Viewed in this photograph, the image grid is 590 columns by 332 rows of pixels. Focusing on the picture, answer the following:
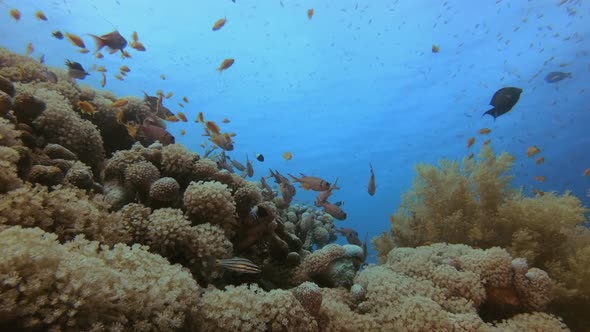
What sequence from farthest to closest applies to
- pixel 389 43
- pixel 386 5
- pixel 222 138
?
pixel 389 43 → pixel 386 5 → pixel 222 138

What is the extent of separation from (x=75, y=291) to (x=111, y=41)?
6.77 m

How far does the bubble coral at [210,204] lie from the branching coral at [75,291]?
4.97 ft

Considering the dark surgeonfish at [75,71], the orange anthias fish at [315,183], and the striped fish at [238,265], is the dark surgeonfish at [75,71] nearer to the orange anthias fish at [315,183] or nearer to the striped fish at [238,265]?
the orange anthias fish at [315,183]

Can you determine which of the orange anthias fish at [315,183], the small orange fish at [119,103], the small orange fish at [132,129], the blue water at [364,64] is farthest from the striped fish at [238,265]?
the blue water at [364,64]

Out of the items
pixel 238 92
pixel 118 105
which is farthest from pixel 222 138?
pixel 238 92

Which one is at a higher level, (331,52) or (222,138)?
(331,52)

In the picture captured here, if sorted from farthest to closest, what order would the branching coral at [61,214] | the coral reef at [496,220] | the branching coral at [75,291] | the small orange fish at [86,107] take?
the small orange fish at [86,107]
the coral reef at [496,220]
the branching coral at [61,214]
the branching coral at [75,291]

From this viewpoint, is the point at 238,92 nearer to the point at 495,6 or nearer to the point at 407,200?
the point at 495,6

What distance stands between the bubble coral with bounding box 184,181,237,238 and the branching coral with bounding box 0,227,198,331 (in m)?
1.52

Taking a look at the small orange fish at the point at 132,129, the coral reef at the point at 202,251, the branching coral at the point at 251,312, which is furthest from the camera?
the small orange fish at the point at 132,129

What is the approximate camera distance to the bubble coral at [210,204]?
153 inches

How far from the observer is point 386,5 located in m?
21.5

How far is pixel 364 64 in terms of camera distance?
2892 centimetres

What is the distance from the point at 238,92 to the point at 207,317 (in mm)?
38133
